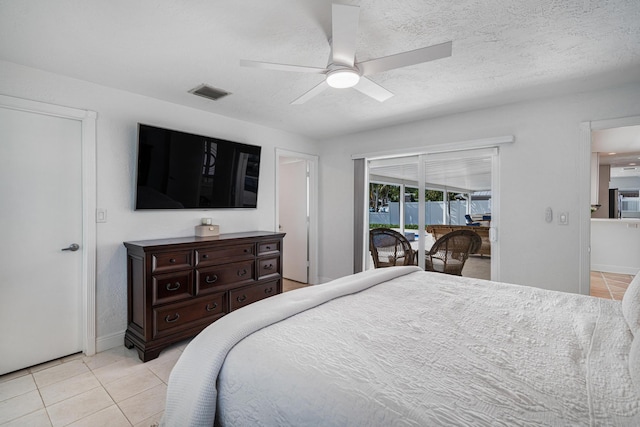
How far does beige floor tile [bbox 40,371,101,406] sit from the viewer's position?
83.0 inches

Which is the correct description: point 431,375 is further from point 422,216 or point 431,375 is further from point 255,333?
point 422,216

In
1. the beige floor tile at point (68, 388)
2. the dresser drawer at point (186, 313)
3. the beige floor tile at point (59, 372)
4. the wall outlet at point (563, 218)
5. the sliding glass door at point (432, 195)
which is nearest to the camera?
the beige floor tile at point (68, 388)

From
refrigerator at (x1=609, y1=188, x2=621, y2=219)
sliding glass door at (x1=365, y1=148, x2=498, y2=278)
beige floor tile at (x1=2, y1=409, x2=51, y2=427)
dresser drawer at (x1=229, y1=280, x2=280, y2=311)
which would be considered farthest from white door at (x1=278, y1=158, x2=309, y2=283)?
refrigerator at (x1=609, y1=188, x2=621, y2=219)

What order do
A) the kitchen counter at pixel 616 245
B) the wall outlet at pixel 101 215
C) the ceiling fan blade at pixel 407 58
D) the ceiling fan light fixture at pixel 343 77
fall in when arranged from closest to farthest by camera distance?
the ceiling fan blade at pixel 407 58 → the ceiling fan light fixture at pixel 343 77 → the wall outlet at pixel 101 215 → the kitchen counter at pixel 616 245

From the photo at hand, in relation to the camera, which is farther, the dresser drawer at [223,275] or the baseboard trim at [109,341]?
the dresser drawer at [223,275]

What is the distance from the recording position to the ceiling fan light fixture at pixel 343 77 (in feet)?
6.38

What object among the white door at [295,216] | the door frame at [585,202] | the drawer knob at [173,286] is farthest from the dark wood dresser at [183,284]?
the door frame at [585,202]

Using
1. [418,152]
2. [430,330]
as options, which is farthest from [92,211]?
[418,152]

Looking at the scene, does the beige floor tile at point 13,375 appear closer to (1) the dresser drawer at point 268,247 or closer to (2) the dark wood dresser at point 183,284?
(2) the dark wood dresser at point 183,284

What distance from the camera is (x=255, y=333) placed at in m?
1.35

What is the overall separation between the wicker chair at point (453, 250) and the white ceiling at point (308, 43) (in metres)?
1.56

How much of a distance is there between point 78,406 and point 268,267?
1989mm

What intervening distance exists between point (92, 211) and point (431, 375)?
121 inches

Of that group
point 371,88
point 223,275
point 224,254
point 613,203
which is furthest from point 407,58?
point 613,203
